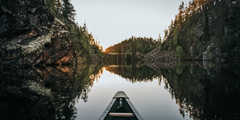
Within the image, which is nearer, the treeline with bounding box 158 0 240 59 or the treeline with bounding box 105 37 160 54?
the treeline with bounding box 158 0 240 59

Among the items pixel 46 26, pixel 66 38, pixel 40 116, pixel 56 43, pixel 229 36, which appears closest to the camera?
pixel 40 116

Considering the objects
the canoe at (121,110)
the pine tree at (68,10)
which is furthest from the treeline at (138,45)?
the canoe at (121,110)

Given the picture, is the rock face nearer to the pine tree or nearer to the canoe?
the canoe

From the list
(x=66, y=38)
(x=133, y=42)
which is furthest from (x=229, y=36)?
(x=133, y=42)

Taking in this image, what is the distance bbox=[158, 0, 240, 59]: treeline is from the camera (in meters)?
49.0

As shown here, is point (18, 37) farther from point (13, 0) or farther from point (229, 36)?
point (229, 36)

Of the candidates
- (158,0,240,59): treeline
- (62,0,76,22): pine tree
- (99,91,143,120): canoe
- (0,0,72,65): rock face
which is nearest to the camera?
(99,91,143,120): canoe

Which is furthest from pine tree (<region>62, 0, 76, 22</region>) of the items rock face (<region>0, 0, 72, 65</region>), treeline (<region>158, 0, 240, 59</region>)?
treeline (<region>158, 0, 240, 59</region>)

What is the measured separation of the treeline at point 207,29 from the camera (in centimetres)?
4903

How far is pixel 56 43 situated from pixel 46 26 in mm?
7375

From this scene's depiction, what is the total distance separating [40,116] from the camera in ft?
25.5

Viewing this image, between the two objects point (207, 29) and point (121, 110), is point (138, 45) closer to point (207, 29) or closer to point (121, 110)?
point (207, 29)

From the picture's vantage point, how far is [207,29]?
61.9 meters

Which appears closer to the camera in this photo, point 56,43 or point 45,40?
point 45,40
